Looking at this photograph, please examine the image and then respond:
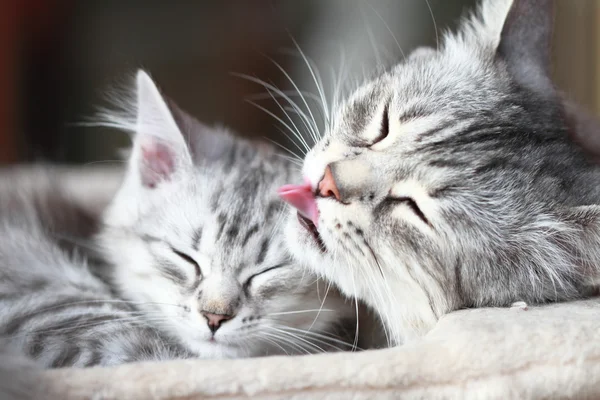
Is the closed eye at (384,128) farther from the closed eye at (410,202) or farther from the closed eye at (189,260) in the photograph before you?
the closed eye at (189,260)

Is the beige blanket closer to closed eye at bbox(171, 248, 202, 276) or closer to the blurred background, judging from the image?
closed eye at bbox(171, 248, 202, 276)

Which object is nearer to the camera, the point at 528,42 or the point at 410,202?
the point at 410,202

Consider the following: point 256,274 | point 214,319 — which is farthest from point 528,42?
point 214,319

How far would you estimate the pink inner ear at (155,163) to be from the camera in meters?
1.43

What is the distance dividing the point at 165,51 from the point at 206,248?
2.66 metres

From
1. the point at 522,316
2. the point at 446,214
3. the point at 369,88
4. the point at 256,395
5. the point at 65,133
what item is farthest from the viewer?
the point at 65,133

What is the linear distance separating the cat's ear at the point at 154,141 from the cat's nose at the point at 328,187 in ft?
1.22

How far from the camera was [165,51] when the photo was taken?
3.68m

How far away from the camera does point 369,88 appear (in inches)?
53.7

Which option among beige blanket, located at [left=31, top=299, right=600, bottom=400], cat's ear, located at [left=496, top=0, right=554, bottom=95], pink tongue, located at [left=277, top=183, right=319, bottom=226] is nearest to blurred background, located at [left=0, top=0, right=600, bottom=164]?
cat's ear, located at [left=496, top=0, right=554, bottom=95]

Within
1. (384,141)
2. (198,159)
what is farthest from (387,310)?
(198,159)

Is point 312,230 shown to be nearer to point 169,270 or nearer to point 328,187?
point 328,187

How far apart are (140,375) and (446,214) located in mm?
558

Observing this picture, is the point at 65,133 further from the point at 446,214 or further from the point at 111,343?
the point at 446,214
